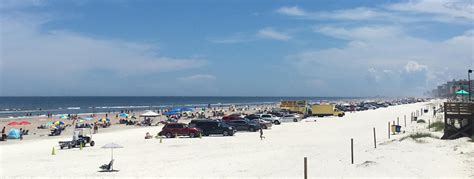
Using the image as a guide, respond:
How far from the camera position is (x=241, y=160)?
21.8 metres

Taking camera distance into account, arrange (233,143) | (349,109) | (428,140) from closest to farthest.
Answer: (428,140), (233,143), (349,109)

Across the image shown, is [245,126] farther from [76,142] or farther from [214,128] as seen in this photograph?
[76,142]

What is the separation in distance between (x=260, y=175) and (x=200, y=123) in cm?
1966

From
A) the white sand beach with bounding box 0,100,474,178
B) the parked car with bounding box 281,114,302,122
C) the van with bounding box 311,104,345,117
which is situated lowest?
the white sand beach with bounding box 0,100,474,178

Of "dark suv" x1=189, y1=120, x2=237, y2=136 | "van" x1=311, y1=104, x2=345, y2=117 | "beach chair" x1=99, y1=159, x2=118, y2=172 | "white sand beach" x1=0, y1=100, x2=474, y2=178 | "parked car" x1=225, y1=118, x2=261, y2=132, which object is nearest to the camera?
"white sand beach" x1=0, y1=100, x2=474, y2=178

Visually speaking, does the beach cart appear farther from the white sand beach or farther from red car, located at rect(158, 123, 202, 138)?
red car, located at rect(158, 123, 202, 138)

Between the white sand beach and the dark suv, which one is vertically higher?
the dark suv

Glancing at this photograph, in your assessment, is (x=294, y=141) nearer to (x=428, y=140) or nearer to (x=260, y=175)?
(x=428, y=140)

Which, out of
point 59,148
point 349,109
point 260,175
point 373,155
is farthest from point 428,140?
point 349,109

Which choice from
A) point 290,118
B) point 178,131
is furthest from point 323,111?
point 178,131

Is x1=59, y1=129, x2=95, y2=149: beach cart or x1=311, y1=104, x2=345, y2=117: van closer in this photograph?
x1=59, y1=129, x2=95, y2=149: beach cart

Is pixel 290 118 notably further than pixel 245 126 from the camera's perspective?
Yes

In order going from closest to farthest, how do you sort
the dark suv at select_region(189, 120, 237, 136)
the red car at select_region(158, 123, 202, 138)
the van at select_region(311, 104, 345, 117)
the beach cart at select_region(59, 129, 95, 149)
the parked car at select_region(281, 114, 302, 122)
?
1. the beach cart at select_region(59, 129, 95, 149)
2. the red car at select_region(158, 123, 202, 138)
3. the dark suv at select_region(189, 120, 237, 136)
4. the parked car at select_region(281, 114, 302, 122)
5. the van at select_region(311, 104, 345, 117)

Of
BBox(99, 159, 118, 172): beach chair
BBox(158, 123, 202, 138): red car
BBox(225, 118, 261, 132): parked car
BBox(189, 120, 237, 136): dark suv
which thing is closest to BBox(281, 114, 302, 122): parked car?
BBox(225, 118, 261, 132): parked car
